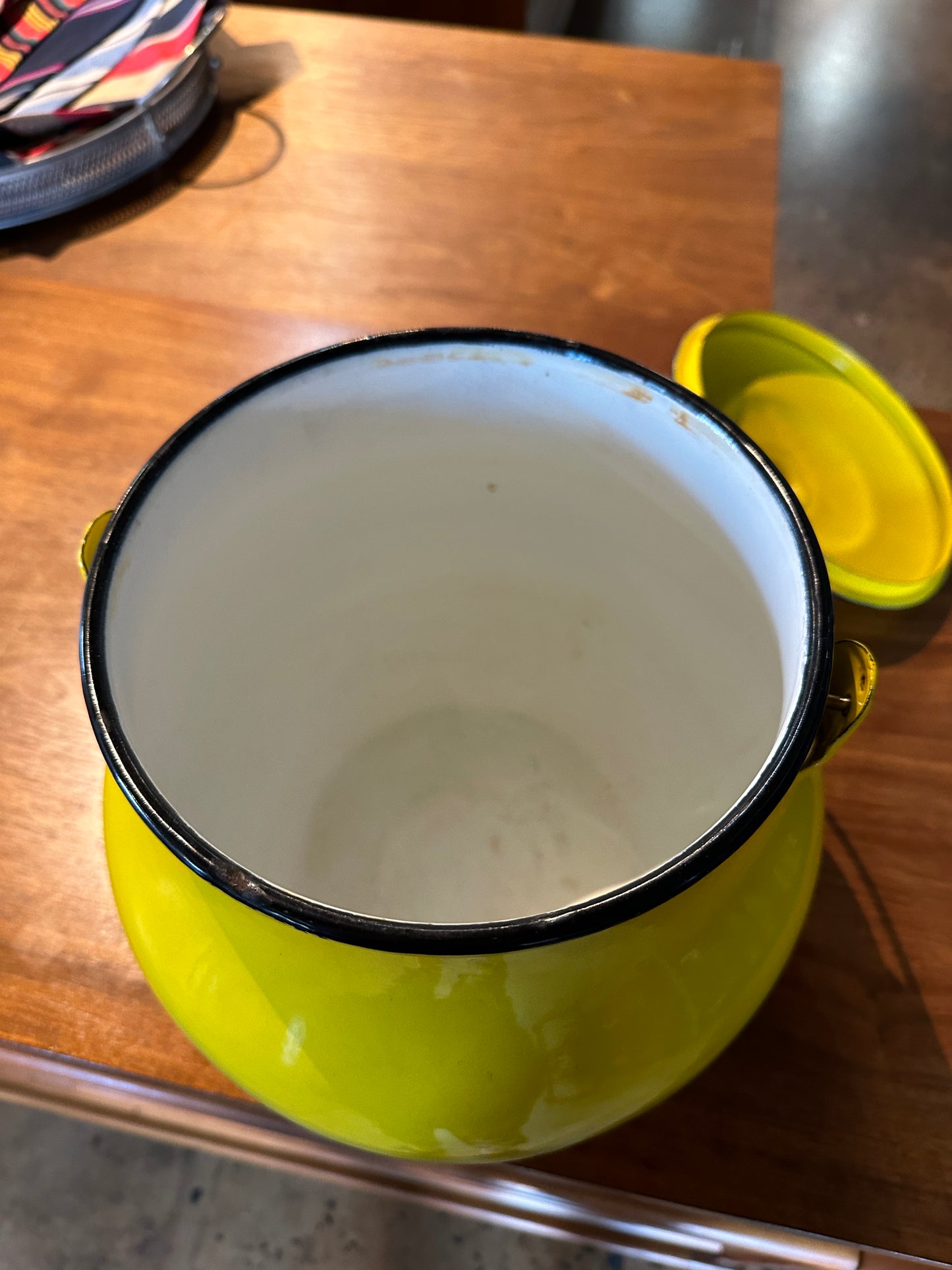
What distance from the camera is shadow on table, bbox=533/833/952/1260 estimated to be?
385 mm

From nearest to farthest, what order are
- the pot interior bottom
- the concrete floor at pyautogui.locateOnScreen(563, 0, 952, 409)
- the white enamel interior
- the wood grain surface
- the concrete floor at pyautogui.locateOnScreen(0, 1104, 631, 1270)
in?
the white enamel interior → the pot interior bottom → the wood grain surface → the concrete floor at pyautogui.locateOnScreen(0, 1104, 631, 1270) → the concrete floor at pyautogui.locateOnScreen(563, 0, 952, 409)

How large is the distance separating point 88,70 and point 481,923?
0.70 meters

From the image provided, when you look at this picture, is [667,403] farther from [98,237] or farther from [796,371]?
[98,237]

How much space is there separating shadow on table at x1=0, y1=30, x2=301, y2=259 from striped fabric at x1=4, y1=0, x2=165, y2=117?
0.23 ft

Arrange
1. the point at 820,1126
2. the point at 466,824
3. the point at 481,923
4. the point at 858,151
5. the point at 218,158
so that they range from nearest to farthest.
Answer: the point at 481,923 → the point at 820,1126 → the point at 466,824 → the point at 218,158 → the point at 858,151

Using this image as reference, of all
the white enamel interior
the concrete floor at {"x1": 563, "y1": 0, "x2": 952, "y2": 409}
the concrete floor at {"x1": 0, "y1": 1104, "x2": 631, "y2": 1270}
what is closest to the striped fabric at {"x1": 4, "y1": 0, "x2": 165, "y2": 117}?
the white enamel interior

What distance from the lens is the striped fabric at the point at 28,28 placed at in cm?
71

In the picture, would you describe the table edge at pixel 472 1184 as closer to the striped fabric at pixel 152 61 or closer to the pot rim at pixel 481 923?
the pot rim at pixel 481 923

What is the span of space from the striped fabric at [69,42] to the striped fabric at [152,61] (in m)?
0.04

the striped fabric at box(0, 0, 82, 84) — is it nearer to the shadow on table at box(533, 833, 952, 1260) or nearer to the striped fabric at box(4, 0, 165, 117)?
the striped fabric at box(4, 0, 165, 117)

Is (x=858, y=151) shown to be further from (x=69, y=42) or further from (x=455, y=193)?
(x=69, y=42)

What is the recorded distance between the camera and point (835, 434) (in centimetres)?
60

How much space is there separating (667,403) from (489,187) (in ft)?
1.51

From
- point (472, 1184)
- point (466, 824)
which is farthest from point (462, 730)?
point (472, 1184)
